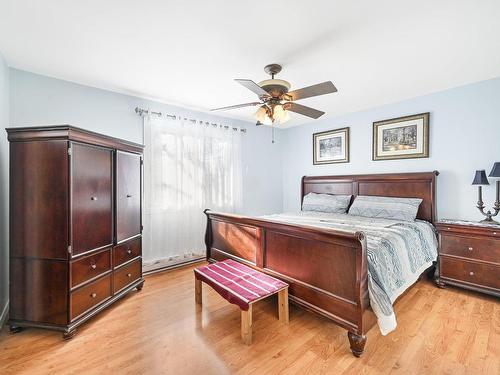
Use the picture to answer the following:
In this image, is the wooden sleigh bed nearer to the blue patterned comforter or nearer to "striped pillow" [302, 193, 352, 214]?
the blue patterned comforter

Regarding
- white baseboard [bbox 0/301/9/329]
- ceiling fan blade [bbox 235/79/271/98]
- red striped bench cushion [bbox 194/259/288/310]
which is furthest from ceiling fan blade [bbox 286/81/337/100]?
white baseboard [bbox 0/301/9/329]

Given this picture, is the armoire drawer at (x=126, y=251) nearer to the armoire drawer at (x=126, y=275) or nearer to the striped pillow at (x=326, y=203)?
the armoire drawer at (x=126, y=275)

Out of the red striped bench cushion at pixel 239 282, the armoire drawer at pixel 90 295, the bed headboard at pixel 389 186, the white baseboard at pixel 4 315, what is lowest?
the white baseboard at pixel 4 315

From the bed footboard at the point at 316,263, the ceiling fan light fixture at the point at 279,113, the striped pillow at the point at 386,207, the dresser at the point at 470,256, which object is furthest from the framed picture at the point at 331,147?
the bed footboard at the point at 316,263

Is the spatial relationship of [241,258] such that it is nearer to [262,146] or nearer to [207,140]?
[207,140]

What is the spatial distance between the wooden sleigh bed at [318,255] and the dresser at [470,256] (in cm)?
47

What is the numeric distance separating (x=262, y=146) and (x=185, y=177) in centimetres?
182

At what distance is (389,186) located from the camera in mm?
3652

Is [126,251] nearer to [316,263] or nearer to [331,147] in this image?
[316,263]

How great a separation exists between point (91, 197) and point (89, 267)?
620 millimetres

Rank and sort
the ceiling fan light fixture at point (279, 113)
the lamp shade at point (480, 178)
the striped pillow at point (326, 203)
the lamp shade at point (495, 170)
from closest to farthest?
the ceiling fan light fixture at point (279, 113)
the lamp shade at point (495, 170)
the lamp shade at point (480, 178)
the striped pillow at point (326, 203)

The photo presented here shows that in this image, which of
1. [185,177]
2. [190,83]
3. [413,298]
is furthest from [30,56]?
[413,298]

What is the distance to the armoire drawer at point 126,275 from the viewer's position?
8.21 ft

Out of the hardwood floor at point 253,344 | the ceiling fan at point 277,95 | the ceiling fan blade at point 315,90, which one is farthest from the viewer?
the ceiling fan at point 277,95
